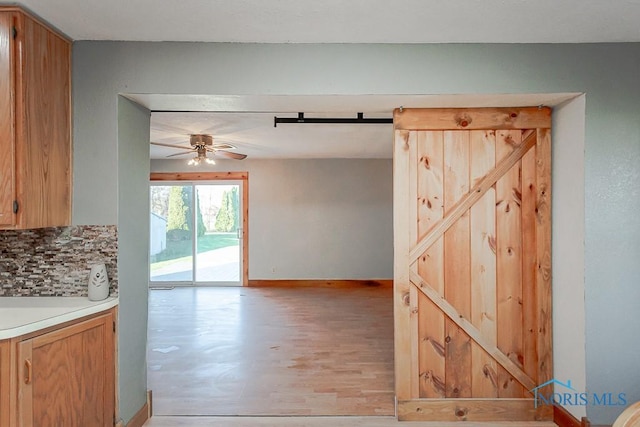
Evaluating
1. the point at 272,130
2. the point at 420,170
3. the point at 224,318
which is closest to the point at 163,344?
the point at 224,318

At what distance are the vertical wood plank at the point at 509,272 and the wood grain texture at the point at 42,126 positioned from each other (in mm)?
2648

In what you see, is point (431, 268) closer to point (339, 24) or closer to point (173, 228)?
point (339, 24)

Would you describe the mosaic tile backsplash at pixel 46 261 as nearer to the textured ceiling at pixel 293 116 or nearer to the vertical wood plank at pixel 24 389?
the vertical wood plank at pixel 24 389

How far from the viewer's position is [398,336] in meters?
2.57

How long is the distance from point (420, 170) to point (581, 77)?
1059 mm

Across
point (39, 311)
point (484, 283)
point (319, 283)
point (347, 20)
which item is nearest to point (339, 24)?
point (347, 20)

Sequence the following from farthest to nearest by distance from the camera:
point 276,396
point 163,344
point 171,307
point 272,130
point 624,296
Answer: point 171,307 < point 272,130 < point 163,344 < point 276,396 < point 624,296

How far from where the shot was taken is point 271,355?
375cm

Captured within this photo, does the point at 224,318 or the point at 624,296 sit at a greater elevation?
the point at 624,296

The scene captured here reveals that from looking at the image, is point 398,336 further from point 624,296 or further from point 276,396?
point 624,296

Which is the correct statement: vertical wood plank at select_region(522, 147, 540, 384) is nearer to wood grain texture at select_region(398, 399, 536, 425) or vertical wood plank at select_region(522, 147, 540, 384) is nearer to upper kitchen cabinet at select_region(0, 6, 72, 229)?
wood grain texture at select_region(398, 399, 536, 425)

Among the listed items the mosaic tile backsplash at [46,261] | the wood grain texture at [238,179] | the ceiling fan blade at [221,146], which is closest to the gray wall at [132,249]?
the mosaic tile backsplash at [46,261]

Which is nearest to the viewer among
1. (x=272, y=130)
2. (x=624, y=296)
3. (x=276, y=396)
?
(x=624, y=296)

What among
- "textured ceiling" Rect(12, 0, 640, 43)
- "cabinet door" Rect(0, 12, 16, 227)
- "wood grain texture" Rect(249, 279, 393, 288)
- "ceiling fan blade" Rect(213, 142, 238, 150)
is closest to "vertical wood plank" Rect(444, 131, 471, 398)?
"textured ceiling" Rect(12, 0, 640, 43)
